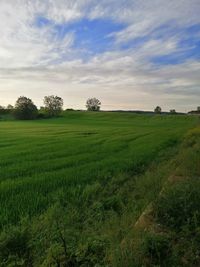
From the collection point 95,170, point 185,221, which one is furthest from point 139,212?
point 95,170

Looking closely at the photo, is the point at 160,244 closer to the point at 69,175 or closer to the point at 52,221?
the point at 52,221

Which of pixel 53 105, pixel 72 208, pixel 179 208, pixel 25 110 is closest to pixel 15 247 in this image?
pixel 72 208

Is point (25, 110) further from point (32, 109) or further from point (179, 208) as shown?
point (179, 208)

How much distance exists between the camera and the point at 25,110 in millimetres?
105750

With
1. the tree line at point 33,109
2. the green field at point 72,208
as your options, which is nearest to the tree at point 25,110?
the tree line at point 33,109

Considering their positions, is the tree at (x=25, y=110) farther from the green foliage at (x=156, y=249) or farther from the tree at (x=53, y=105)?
the green foliage at (x=156, y=249)

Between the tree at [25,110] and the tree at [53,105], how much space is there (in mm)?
12732

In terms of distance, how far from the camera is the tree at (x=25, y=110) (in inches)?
4163

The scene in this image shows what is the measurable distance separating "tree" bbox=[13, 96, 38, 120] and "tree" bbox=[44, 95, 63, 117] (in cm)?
1273

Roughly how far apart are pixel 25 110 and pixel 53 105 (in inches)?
1182

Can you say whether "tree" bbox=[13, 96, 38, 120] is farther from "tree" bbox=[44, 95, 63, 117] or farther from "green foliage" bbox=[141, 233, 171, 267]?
"green foliage" bbox=[141, 233, 171, 267]

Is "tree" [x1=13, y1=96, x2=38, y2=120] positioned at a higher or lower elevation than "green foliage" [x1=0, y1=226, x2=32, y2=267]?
lower

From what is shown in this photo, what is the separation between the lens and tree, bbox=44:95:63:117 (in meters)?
126

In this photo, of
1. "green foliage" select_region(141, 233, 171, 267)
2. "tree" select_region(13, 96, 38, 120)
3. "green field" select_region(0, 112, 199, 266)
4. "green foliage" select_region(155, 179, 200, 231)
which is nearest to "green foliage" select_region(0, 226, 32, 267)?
"green field" select_region(0, 112, 199, 266)
